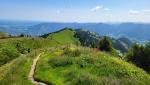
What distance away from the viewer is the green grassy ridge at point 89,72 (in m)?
25.0

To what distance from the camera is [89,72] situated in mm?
28547

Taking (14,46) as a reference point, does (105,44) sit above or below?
above

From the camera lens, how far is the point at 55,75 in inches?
1113

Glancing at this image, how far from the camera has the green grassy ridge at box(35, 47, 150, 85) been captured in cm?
2502

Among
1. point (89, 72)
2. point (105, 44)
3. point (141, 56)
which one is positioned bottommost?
point (105, 44)

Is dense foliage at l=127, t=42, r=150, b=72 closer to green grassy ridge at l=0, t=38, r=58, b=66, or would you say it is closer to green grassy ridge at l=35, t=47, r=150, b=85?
green grassy ridge at l=35, t=47, r=150, b=85

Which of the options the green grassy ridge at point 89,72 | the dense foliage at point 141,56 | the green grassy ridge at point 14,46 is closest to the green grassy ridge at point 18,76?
the green grassy ridge at point 89,72

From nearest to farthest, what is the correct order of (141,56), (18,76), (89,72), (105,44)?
(89,72) → (18,76) → (141,56) → (105,44)

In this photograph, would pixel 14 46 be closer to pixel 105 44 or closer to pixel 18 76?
pixel 105 44

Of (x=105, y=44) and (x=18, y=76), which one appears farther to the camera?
(x=105, y=44)

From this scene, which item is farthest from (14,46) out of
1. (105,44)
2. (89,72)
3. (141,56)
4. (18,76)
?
(89,72)

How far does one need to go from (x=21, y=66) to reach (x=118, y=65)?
11.4 metres

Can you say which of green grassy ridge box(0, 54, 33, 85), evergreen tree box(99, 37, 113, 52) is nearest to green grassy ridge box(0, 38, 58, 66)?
evergreen tree box(99, 37, 113, 52)

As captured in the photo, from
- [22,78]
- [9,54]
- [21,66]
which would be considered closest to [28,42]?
[9,54]
